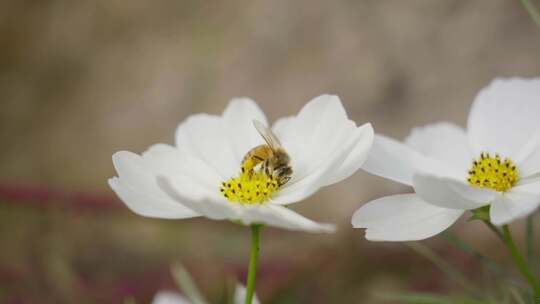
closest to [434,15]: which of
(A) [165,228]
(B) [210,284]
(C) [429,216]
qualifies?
(A) [165,228]

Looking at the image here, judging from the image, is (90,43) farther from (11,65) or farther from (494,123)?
(494,123)

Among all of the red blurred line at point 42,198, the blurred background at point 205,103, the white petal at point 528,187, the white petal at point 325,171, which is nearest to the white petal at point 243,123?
the white petal at point 325,171

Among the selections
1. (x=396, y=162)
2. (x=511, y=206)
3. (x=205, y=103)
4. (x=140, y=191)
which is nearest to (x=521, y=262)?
(x=511, y=206)

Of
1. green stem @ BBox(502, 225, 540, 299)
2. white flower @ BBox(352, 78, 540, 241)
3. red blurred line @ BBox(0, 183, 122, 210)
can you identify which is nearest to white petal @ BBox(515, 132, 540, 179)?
white flower @ BBox(352, 78, 540, 241)

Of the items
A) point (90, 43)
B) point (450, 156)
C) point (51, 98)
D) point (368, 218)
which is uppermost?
point (90, 43)

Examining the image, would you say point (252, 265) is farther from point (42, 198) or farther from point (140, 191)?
point (42, 198)

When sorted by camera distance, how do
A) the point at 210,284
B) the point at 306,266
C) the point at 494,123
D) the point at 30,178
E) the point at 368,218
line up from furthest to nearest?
the point at 30,178, the point at 306,266, the point at 210,284, the point at 494,123, the point at 368,218

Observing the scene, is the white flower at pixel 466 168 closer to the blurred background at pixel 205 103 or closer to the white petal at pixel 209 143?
the white petal at pixel 209 143

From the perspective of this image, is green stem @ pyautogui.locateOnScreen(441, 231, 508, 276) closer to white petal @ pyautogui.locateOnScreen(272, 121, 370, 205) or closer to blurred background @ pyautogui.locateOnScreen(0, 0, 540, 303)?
white petal @ pyautogui.locateOnScreen(272, 121, 370, 205)
